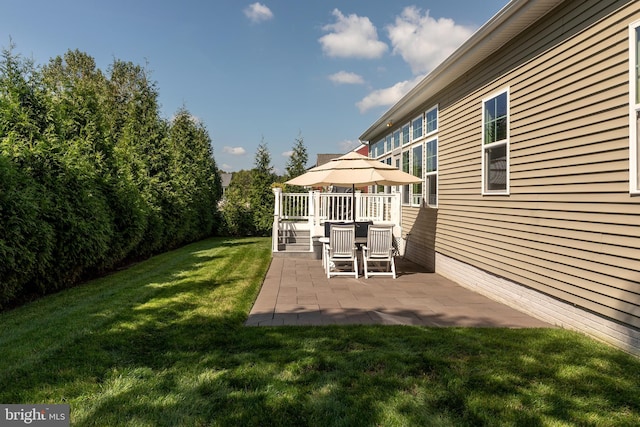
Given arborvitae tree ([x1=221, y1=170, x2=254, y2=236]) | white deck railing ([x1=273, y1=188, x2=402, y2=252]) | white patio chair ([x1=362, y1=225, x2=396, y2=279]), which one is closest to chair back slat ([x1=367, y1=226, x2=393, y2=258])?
white patio chair ([x1=362, y1=225, x2=396, y2=279])

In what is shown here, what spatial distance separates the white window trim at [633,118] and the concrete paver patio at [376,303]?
1.88 m

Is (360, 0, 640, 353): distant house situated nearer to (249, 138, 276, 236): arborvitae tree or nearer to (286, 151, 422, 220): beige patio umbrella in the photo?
(286, 151, 422, 220): beige patio umbrella

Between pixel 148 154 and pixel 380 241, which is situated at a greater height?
pixel 148 154

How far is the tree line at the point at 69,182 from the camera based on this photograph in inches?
183

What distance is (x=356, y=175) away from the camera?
7.05 m

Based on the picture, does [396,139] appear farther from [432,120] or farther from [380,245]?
[380,245]

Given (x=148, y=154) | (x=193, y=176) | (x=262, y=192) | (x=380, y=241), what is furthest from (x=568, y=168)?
(x=262, y=192)

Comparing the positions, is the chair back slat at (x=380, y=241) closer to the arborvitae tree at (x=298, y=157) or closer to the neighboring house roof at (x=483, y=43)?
the neighboring house roof at (x=483, y=43)

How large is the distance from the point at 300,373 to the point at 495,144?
15.0 feet

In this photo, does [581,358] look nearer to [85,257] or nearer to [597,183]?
[597,183]

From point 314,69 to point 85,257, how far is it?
13.1 meters

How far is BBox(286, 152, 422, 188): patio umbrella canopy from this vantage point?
690 centimetres

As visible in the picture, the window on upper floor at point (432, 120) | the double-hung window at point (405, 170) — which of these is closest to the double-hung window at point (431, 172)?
the window on upper floor at point (432, 120)

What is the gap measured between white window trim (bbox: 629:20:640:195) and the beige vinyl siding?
50mm
